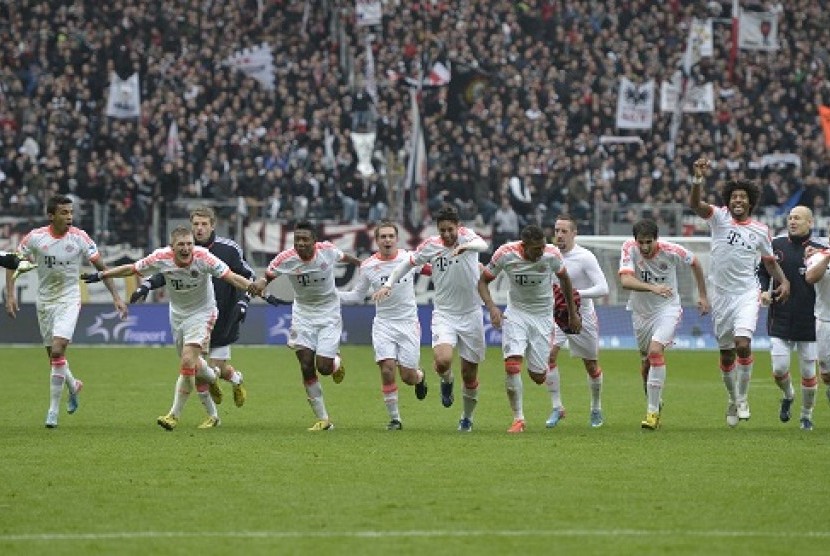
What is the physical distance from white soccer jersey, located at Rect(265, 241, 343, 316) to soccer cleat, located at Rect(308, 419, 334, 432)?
1.12m

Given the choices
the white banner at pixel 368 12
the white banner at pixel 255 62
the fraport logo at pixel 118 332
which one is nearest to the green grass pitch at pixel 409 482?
the fraport logo at pixel 118 332

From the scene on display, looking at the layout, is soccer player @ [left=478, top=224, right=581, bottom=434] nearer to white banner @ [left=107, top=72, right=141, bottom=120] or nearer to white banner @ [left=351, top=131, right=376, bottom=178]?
white banner @ [left=351, top=131, right=376, bottom=178]

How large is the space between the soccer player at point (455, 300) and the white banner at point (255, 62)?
27485 millimetres

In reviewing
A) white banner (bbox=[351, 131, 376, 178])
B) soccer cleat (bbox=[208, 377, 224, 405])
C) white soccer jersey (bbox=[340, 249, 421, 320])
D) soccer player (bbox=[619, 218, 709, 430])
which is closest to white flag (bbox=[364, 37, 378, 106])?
white banner (bbox=[351, 131, 376, 178])

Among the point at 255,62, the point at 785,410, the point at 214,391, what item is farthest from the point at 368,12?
the point at 785,410

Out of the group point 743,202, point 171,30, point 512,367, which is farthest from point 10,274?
point 171,30

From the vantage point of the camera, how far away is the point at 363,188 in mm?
38656

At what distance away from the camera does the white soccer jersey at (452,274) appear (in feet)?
56.0

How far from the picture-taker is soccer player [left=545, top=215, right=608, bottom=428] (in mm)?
17922

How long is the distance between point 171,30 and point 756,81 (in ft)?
51.5

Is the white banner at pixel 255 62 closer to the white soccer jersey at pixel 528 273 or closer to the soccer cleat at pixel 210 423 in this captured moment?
the soccer cleat at pixel 210 423

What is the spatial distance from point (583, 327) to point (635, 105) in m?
25.1

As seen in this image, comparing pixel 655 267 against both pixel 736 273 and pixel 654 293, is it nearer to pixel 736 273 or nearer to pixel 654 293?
pixel 654 293

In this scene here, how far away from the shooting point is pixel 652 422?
1706 centimetres
